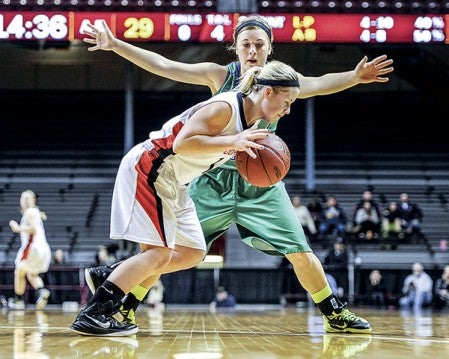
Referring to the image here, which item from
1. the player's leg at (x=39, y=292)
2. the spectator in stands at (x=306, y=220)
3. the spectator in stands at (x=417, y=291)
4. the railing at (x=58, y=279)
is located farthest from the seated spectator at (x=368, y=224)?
the player's leg at (x=39, y=292)

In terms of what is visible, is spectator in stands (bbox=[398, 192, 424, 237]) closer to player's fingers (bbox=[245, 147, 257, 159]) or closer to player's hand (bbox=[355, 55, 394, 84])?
A: player's hand (bbox=[355, 55, 394, 84])

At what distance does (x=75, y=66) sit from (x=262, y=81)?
59.5 ft

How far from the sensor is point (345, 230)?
1527 cm

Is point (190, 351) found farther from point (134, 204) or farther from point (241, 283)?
point (241, 283)

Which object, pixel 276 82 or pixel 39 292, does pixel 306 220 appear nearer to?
pixel 39 292

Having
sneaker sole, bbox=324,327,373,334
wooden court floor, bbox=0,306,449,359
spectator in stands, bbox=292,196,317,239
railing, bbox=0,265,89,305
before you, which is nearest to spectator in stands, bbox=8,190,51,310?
railing, bbox=0,265,89,305

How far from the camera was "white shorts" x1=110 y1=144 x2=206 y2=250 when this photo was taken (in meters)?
4.32

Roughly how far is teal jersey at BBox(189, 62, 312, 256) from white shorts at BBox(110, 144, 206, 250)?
1.77 feet

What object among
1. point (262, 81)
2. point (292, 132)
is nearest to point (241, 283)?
point (292, 132)

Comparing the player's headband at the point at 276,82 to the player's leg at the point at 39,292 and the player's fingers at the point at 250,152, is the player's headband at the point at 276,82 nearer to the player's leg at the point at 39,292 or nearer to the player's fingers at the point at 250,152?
the player's fingers at the point at 250,152

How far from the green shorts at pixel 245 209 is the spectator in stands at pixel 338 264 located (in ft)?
30.0

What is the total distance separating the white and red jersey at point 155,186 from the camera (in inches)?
170

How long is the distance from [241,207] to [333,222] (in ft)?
33.9

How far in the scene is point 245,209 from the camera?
16.5 ft
